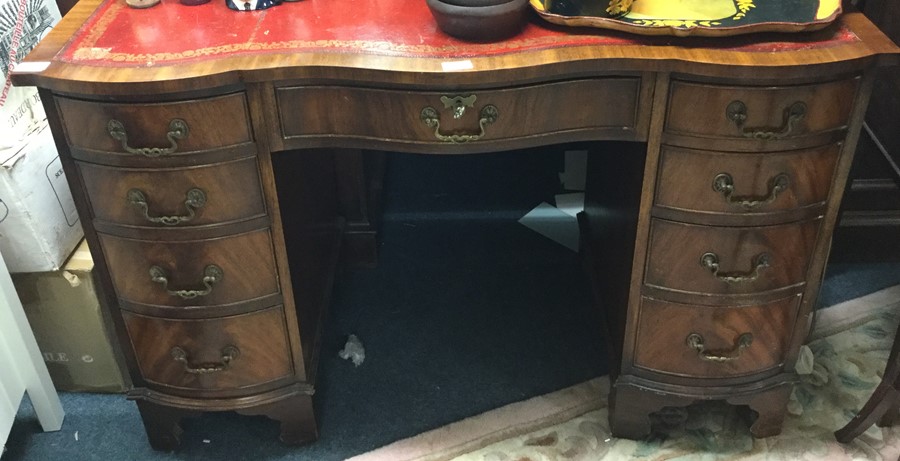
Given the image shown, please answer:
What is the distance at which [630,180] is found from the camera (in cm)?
134

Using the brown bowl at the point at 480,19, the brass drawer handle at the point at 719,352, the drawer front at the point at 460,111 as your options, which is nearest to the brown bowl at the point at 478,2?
the brown bowl at the point at 480,19

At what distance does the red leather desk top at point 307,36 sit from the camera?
1104 millimetres

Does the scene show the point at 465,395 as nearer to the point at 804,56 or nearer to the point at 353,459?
the point at 353,459

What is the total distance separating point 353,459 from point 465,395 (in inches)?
10.2

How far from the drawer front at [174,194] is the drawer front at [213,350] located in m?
0.20

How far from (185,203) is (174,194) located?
2cm

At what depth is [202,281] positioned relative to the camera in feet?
4.19

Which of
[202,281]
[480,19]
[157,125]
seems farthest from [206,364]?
[480,19]

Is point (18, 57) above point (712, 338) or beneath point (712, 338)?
above

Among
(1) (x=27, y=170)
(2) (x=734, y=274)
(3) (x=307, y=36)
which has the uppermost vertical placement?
(3) (x=307, y=36)

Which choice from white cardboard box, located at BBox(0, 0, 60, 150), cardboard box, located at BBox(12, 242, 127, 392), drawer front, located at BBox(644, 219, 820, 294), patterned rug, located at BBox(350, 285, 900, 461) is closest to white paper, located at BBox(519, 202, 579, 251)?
patterned rug, located at BBox(350, 285, 900, 461)

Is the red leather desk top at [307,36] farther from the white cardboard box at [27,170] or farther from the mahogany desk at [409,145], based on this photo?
the white cardboard box at [27,170]

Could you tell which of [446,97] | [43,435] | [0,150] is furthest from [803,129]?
[43,435]

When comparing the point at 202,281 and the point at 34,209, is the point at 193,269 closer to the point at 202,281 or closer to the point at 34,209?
the point at 202,281
